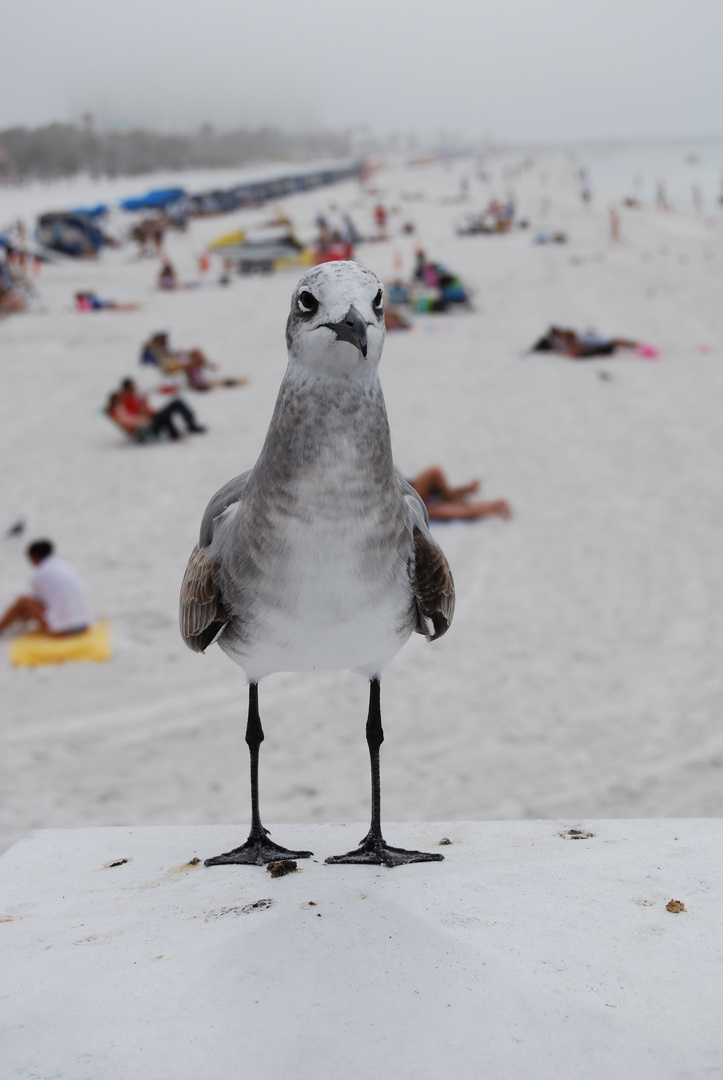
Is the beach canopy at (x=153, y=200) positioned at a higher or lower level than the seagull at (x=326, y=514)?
higher

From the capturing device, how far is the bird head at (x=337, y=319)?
2023 mm

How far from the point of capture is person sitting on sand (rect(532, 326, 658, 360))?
1880 centimetres

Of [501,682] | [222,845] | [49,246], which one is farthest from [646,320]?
[49,246]

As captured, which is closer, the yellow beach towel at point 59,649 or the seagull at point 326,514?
the seagull at point 326,514

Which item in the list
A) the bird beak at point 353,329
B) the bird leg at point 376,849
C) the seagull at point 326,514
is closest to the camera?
the bird beak at point 353,329

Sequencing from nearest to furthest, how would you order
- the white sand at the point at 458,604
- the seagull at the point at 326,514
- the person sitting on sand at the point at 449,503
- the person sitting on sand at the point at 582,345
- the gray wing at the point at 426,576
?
the seagull at the point at 326,514, the gray wing at the point at 426,576, the white sand at the point at 458,604, the person sitting on sand at the point at 449,503, the person sitting on sand at the point at 582,345

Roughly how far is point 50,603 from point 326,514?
726cm

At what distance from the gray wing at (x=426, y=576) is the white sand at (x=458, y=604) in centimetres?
395

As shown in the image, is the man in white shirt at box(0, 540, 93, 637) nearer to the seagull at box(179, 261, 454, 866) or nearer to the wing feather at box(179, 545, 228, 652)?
the wing feather at box(179, 545, 228, 652)

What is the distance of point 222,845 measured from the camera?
10.4 feet

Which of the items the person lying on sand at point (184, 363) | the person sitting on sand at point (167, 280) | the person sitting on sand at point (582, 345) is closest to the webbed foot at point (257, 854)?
the person lying on sand at point (184, 363)

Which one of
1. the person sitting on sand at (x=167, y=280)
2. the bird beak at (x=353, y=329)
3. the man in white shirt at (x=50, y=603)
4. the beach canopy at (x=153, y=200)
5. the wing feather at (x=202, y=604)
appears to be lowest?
the man in white shirt at (x=50, y=603)

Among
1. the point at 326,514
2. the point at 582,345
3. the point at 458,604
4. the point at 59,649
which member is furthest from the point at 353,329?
the point at 582,345

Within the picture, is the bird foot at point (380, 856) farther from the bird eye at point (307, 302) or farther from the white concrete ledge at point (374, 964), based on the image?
the bird eye at point (307, 302)
